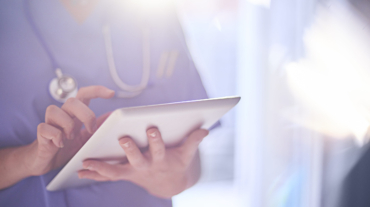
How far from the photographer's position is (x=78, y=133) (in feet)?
1.81

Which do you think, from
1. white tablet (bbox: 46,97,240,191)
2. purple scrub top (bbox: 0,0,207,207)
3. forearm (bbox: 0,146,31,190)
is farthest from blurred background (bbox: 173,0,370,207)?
forearm (bbox: 0,146,31,190)

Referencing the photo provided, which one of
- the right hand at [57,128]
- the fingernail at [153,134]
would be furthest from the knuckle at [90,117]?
the fingernail at [153,134]

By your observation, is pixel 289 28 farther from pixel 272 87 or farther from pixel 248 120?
pixel 248 120

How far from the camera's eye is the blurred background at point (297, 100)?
83cm

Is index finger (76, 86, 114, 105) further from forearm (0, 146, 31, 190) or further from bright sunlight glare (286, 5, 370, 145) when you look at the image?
bright sunlight glare (286, 5, 370, 145)

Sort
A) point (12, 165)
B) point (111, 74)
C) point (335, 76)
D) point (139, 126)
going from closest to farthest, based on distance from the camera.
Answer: point (139, 126) → point (12, 165) → point (111, 74) → point (335, 76)

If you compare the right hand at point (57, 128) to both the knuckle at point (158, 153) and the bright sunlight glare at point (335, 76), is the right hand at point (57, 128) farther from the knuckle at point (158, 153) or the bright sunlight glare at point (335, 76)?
the bright sunlight glare at point (335, 76)

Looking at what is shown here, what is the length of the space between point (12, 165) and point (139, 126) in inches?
13.6

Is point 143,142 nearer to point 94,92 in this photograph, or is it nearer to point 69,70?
point 94,92

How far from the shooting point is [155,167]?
1.64ft

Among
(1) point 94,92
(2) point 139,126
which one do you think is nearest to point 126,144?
(2) point 139,126

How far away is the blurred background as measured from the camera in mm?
831

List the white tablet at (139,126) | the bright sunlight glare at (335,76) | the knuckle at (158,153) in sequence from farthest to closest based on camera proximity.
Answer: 1. the bright sunlight glare at (335,76)
2. the knuckle at (158,153)
3. the white tablet at (139,126)

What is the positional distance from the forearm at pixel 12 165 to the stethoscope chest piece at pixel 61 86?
0.45 feet
